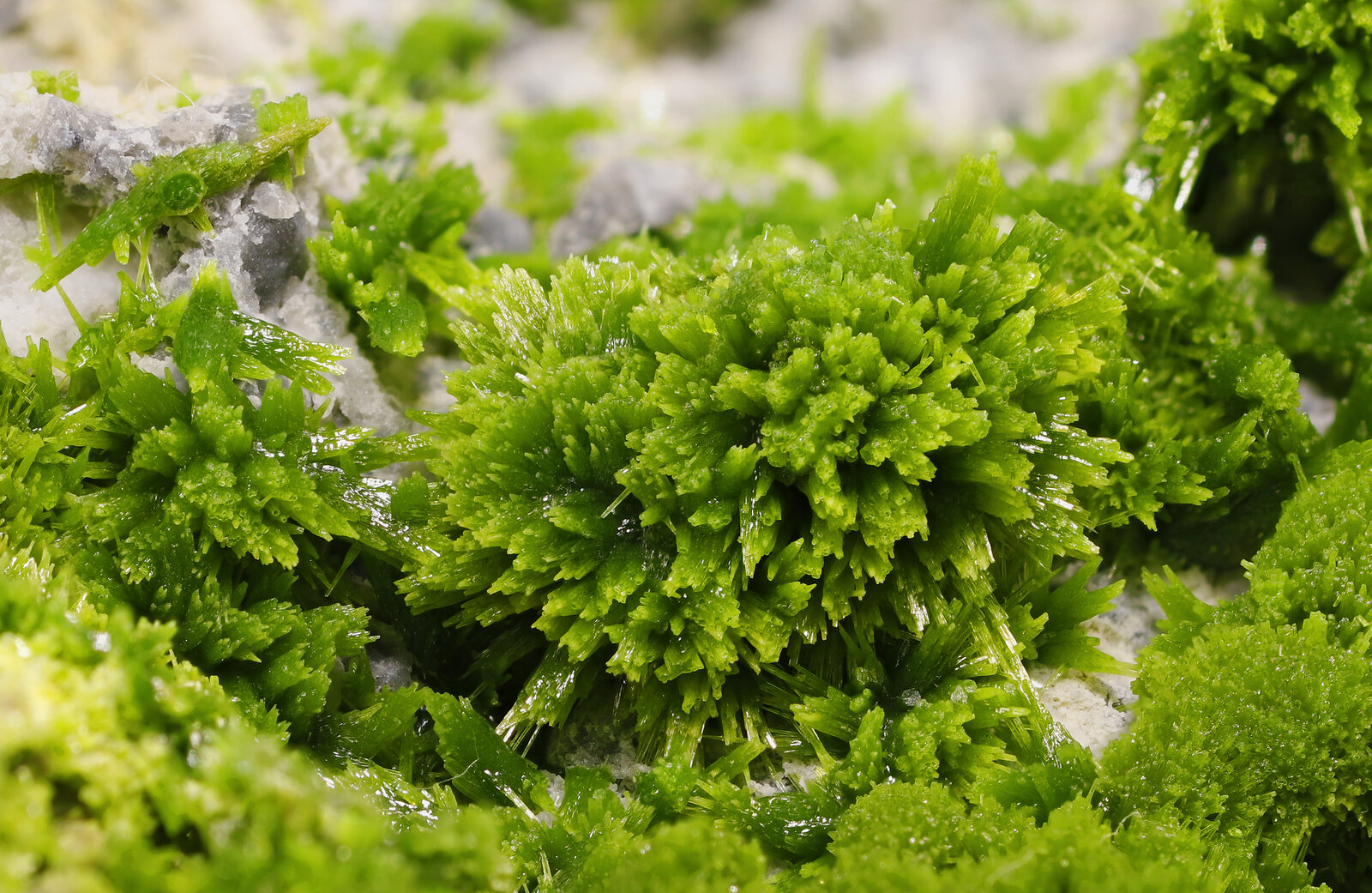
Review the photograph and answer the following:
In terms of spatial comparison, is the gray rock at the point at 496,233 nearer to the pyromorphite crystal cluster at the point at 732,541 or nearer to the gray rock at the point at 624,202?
the gray rock at the point at 624,202

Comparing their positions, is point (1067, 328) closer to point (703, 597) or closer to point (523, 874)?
point (703, 597)

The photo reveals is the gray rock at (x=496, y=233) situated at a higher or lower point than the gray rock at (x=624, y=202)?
lower

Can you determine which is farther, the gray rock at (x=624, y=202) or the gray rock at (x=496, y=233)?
the gray rock at (x=624, y=202)

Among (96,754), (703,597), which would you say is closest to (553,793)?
(703,597)

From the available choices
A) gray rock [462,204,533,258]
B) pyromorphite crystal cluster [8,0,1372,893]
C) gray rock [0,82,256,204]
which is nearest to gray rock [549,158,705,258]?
gray rock [462,204,533,258]

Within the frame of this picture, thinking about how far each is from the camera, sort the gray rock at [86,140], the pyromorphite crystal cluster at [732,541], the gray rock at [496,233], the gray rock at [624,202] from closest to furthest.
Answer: the pyromorphite crystal cluster at [732,541]
the gray rock at [86,140]
the gray rock at [496,233]
the gray rock at [624,202]

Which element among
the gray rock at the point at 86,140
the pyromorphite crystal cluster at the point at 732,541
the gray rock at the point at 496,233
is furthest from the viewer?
the gray rock at the point at 496,233

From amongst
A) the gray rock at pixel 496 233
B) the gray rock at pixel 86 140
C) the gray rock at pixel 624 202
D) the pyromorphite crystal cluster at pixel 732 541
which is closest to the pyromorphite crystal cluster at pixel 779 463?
the pyromorphite crystal cluster at pixel 732 541
